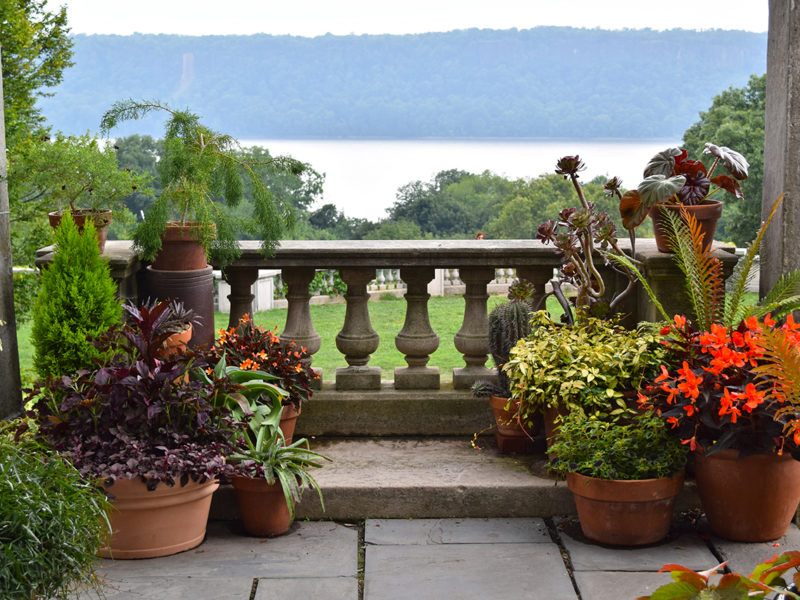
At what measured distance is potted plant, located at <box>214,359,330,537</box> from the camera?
3539 millimetres

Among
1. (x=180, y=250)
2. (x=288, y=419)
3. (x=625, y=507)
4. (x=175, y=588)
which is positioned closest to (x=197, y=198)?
(x=180, y=250)

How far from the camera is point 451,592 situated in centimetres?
314

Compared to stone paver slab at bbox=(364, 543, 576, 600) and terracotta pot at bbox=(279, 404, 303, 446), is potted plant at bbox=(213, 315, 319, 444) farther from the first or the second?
stone paver slab at bbox=(364, 543, 576, 600)

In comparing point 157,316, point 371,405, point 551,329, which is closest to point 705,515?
point 551,329

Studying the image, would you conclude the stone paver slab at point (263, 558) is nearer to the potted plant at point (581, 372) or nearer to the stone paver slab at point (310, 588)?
the stone paver slab at point (310, 588)

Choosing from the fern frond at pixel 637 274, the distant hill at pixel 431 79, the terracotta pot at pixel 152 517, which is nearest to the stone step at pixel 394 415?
the fern frond at pixel 637 274

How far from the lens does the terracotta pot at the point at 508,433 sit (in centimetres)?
423

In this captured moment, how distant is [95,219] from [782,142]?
3264 mm

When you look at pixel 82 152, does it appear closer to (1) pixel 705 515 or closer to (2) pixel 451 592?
(2) pixel 451 592

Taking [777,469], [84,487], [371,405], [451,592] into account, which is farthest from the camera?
[371,405]

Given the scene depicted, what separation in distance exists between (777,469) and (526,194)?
90.3 ft

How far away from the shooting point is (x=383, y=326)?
1680 centimetres

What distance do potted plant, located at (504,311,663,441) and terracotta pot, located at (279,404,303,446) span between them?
3.32ft

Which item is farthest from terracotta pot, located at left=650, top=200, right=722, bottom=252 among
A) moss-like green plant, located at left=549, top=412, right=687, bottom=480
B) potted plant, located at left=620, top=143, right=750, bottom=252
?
moss-like green plant, located at left=549, top=412, right=687, bottom=480
